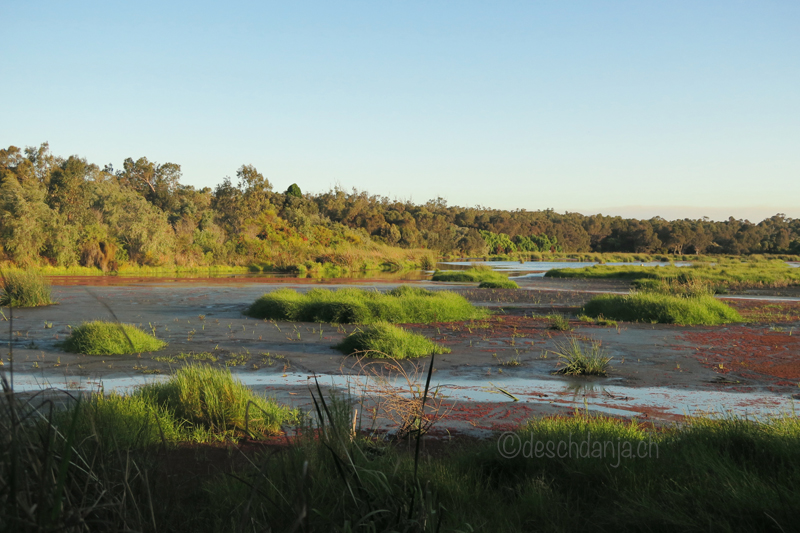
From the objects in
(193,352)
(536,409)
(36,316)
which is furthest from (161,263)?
(536,409)

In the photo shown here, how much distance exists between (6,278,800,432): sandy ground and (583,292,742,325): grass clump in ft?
3.19

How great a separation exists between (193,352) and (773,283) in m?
33.2

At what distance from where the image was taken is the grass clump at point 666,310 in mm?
16812

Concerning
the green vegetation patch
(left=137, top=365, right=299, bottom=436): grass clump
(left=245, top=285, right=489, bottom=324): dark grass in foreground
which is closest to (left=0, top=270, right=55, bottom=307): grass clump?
(left=245, top=285, right=489, bottom=324): dark grass in foreground

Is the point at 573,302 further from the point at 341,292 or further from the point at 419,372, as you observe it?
the point at 419,372

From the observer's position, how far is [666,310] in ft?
56.1

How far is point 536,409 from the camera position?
746 centimetres

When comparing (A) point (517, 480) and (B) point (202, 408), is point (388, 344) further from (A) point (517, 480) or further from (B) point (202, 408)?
(A) point (517, 480)

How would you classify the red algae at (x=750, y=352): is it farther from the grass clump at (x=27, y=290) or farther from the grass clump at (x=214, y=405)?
the grass clump at (x=27, y=290)

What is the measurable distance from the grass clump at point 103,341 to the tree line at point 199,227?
27.2 metres

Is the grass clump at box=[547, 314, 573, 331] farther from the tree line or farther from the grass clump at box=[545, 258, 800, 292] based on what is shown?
the tree line

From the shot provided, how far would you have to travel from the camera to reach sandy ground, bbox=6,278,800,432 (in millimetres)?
7863

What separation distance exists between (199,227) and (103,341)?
139 ft

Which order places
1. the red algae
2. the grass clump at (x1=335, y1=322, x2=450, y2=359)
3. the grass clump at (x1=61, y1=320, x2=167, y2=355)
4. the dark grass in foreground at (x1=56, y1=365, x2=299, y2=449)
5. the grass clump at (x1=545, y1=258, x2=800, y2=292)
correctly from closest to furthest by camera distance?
1. the dark grass in foreground at (x1=56, y1=365, x2=299, y2=449)
2. the red algae
3. the grass clump at (x1=335, y1=322, x2=450, y2=359)
4. the grass clump at (x1=61, y1=320, x2=167, y2=355)
5. the grass clump at (x1=545, y1=258, x2=800, y2=292)
